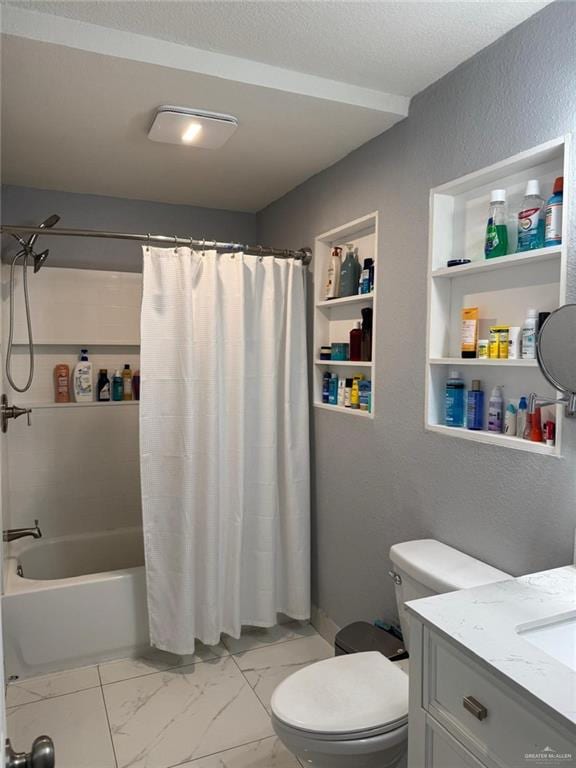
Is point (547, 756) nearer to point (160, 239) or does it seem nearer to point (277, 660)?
point (277, 660)

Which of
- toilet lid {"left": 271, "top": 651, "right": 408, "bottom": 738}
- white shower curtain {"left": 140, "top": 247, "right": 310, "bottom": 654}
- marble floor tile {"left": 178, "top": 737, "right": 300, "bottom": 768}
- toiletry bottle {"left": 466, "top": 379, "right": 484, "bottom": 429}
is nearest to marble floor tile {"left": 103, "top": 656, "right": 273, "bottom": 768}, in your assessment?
marble floor tile {"left": 178, "top": 737, "right": 300, "bottom": 768}

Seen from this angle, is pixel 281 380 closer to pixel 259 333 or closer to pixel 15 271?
pixel 259 333

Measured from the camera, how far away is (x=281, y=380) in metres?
2.63

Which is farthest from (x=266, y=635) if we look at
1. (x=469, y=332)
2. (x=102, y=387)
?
(x=469, y=332)

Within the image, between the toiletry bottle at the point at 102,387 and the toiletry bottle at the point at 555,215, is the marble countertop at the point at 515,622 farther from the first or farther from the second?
the toiletry bottle at the point at 102,387

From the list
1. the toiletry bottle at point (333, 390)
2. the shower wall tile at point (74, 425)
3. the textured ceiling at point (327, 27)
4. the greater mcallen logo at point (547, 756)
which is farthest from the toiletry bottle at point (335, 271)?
the greater mcallen logo at point (547, 756)

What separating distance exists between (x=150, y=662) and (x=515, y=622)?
1907 millimetres

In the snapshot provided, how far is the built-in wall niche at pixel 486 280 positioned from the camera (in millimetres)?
1484

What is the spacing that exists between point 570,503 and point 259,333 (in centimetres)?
153

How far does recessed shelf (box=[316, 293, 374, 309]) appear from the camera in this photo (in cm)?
226

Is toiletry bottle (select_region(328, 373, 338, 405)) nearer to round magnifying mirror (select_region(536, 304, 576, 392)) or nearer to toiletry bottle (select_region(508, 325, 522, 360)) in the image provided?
toiletry bottle (select_region(508, 325, 522, 360))

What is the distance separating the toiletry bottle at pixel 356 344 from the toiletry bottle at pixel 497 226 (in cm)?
78

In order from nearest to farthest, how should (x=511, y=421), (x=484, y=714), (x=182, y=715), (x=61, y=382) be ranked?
1. (x=484, y=714)
2. (x=511, y=421)
3. (x=182, y=715)
4. (x=61, y=382)

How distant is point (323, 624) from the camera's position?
2670 millimetres
